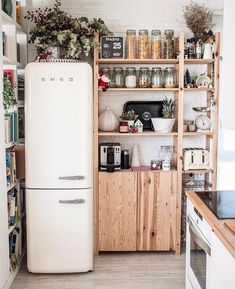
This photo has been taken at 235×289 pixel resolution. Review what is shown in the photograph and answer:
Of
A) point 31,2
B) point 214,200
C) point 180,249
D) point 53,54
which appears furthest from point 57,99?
point 180,249

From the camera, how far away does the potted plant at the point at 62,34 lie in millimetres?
3508

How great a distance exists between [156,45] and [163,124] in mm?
780

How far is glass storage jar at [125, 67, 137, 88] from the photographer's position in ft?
12.4

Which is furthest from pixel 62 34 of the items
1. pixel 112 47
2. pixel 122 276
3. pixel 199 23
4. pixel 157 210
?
pixel 122 276

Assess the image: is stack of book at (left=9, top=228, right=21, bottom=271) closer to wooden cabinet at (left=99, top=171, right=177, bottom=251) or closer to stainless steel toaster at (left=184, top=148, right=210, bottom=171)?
wooden cabinet at (left=99, top=171, right=177, bottom=251)

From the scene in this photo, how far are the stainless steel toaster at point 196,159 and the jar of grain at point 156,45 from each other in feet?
3.31

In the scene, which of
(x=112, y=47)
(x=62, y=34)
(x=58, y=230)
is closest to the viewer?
(x=58, y=230)

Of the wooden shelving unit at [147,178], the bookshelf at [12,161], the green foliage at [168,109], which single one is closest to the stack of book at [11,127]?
the bookshelf at [12,161]

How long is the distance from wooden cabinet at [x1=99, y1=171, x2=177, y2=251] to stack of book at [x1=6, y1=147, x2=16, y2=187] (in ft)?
2.88

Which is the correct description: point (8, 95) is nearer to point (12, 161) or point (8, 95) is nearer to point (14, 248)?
point (12, 161)

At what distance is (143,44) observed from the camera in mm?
3719

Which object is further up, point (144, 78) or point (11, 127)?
point (144, 78)

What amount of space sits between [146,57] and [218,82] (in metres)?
0.76

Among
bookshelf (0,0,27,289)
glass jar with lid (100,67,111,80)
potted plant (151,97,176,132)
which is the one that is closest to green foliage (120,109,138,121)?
potted plant (151,97,176,132)
